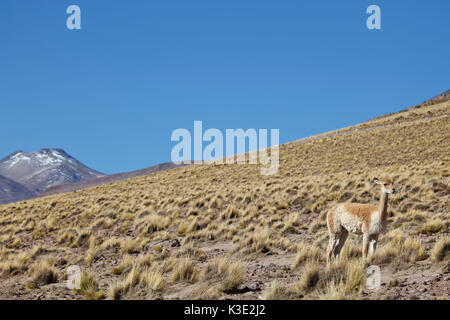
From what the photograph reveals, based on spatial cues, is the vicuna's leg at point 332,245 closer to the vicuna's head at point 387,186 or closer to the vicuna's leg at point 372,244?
the vicuna's leg at point 372,244

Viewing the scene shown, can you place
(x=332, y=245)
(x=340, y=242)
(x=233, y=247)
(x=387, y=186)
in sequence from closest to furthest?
(x=387, y=186)
(x=332, y=245)
(x=340, y=242)
(x=233, y=247)

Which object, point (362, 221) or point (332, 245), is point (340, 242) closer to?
point (332, 245)

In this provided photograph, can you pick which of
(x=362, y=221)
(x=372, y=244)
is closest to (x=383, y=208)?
(x=362, y=221)

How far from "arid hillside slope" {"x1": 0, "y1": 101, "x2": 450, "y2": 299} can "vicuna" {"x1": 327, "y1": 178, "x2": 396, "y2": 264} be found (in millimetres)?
393

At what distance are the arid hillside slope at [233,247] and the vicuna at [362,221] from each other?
0.39 meters

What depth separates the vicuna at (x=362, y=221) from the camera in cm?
710

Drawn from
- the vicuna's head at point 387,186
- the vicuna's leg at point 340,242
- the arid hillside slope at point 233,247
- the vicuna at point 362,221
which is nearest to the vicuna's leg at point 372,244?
the vicuna at point 362,221

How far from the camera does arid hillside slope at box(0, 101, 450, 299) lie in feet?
21.8

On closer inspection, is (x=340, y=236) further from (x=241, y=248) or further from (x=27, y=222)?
(x=27, y=222)

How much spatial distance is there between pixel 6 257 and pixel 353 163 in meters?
28.3

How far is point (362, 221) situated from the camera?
289 inches

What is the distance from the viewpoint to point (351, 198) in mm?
17203

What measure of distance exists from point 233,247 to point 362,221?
5.61m
